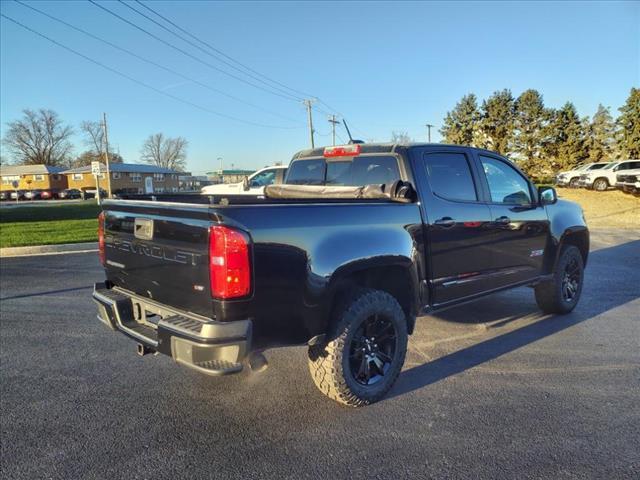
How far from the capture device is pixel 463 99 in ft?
131

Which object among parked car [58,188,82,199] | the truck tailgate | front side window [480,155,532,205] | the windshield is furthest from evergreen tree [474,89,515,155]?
parked car [58,188,82,199]

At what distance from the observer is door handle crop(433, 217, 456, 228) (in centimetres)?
380

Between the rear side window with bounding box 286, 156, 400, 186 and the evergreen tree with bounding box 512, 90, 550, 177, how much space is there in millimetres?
36314

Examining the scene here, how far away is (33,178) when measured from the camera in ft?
259

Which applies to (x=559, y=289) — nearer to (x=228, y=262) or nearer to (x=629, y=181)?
(x=228, y=262)

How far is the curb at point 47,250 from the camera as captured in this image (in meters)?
11.0

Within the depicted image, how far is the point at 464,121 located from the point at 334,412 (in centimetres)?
4021

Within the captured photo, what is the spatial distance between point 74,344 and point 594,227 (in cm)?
1650

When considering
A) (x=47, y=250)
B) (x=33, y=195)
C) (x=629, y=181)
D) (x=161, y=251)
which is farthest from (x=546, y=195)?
(x=33, y=195)

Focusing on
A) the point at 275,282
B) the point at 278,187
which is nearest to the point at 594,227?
the point at 278,187

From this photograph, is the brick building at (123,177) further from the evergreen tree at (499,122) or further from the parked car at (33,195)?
the evergreen tree at (499,122)

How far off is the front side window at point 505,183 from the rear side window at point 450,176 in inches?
12.9

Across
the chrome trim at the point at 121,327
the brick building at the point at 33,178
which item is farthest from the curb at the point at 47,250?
the brick building at the point at 33,178

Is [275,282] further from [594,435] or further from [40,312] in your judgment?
[40,312]
